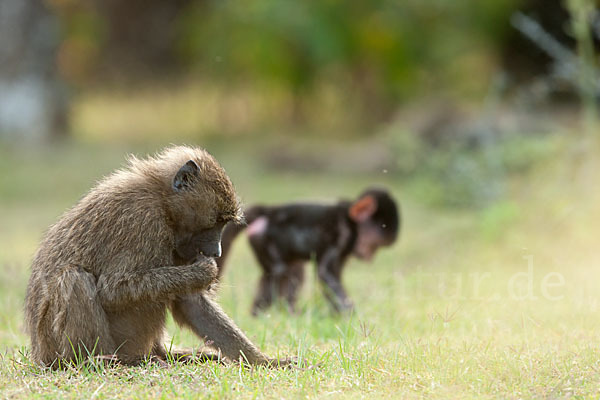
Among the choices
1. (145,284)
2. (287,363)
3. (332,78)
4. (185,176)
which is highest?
(332,78)

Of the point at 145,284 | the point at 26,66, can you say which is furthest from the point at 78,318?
the point at 26,66

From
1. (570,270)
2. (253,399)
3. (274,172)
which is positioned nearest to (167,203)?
(253,399)

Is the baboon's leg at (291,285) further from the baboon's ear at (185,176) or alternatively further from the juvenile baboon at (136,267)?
the baboon's ear at (185,176)

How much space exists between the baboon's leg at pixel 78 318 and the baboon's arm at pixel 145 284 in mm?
63

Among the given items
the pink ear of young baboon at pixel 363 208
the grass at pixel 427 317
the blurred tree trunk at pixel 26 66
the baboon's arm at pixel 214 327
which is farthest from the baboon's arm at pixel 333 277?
the blurred tree trunk at pixel 26 66

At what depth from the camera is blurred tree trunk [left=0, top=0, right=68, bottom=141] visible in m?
13.9

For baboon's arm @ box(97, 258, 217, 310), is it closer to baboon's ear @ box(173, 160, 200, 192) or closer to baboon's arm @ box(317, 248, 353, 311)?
baboon's ear @ box(173, 160, 200, 192)

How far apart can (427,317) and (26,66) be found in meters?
10.9

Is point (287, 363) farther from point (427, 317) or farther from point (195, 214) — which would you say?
point (427, 317)

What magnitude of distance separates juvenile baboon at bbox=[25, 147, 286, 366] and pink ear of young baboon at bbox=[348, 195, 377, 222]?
7.40 ft

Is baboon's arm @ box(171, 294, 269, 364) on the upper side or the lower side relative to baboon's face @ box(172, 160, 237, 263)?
lower

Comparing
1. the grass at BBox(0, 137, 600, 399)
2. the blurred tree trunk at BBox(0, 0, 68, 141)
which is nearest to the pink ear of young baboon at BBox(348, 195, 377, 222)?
the grass at BBox(0, 137, 600, 399)

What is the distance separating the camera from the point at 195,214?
411 cm

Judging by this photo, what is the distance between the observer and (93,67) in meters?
20.8
